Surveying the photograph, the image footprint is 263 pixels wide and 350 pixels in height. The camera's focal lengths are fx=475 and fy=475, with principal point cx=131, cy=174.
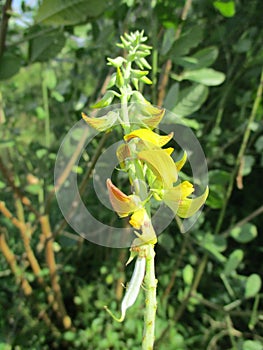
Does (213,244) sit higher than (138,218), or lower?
lower

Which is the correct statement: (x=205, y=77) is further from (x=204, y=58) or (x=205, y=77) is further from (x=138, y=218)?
(x=138, y=218)

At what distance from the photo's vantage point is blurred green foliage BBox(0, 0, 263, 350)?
900mm

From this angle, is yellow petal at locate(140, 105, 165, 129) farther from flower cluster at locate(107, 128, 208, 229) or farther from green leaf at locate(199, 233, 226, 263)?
green leaf at locate(199, 233, 226, 263)

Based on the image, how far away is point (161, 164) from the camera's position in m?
0.39

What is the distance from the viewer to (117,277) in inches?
47.3

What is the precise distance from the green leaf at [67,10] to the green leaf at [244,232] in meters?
0.58

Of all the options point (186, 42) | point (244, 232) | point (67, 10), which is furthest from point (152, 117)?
point (244, 232)

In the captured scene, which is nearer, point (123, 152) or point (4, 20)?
point (123, 152)

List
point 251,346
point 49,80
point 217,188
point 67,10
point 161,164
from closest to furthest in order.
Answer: point 161,164
point 67,10
point 251,346
point 217,188
point 49,80

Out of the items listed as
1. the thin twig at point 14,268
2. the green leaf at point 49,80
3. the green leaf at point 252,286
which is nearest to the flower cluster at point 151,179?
the green leaf at point 252,286

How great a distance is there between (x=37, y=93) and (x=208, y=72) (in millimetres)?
849

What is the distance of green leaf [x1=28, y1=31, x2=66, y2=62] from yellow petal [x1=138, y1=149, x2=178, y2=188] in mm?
588

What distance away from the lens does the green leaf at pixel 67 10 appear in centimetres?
73

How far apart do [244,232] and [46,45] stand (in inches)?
23.2
